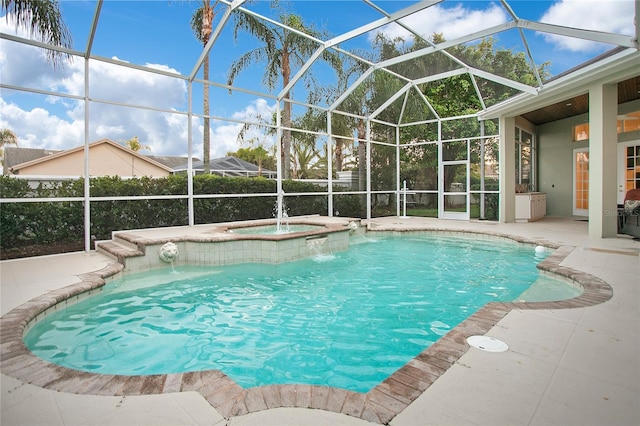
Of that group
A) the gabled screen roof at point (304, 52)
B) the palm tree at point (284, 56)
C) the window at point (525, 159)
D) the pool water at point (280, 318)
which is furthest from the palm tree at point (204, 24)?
the window at point (525, 159)

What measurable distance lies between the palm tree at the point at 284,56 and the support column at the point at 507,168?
18.1 ft

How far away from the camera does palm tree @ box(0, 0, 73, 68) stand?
5.74m

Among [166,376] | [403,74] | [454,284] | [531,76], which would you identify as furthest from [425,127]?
[166,376]

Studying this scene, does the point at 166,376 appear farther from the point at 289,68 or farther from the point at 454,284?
the point at 289,68

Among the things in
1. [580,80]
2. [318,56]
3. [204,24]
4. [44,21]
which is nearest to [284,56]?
[204,24]

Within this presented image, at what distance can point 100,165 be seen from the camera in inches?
272

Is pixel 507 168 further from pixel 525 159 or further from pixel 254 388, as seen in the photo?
pixel 254 388

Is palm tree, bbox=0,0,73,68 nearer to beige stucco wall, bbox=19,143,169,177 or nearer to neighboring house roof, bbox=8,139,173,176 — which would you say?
neighboring house roof, bbox=8,139,173,176

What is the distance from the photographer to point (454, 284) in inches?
184

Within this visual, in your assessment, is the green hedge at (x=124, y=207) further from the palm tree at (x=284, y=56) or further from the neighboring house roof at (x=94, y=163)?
the palm tree at (x=284, y=56)

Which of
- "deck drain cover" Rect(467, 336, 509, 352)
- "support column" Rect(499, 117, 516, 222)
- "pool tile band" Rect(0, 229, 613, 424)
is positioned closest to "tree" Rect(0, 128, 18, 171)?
"pool tile band" Rect(0, 229, 613, 424)

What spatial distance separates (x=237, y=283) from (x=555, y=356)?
3816 millimetres

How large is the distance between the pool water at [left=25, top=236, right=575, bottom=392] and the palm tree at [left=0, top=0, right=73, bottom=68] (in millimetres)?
4479

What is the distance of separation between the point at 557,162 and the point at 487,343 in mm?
12497
